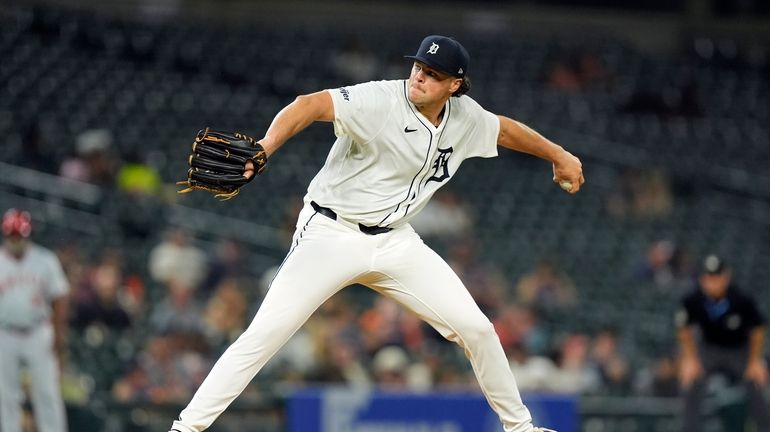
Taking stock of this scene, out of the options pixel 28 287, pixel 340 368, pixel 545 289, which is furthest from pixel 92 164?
pixel 545 289

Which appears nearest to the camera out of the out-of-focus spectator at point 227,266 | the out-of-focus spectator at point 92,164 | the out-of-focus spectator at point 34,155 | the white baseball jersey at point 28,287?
the white baseball jersey at point 28,287

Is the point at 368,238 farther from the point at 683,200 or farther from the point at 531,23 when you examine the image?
the point at 531,23

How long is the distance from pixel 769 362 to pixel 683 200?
13.2 ft

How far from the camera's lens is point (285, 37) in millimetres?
16844

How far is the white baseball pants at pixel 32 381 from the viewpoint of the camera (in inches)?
319

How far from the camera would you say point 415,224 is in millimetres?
12922

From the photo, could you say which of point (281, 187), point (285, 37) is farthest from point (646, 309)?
point (285, 37)

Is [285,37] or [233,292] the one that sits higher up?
[285,37]

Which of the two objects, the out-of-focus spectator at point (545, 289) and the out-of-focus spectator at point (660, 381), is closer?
the out-of-focus spectator at point (660, 381)

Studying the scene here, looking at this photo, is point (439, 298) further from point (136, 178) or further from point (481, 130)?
point (136, 178)

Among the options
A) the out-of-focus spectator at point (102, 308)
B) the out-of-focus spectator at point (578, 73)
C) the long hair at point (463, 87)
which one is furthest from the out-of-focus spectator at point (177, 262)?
the out-of-focus spectator at point (578, 73)

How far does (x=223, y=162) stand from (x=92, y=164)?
815 cm

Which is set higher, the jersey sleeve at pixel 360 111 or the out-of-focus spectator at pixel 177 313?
the jersey sleeve at pixel 360 111

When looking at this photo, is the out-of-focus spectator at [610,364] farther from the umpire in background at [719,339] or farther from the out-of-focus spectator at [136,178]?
the out-of-focus spectator at [136,178]
